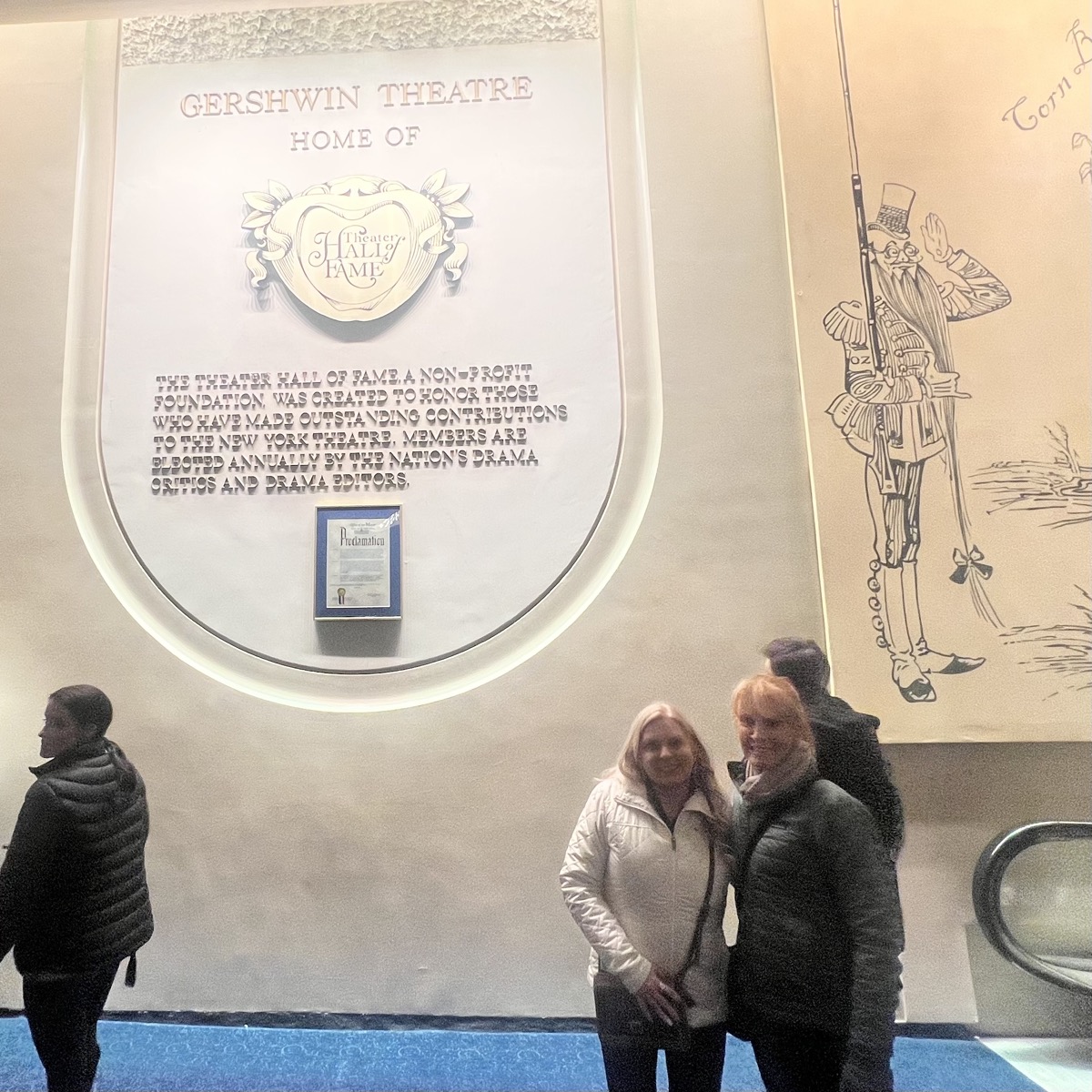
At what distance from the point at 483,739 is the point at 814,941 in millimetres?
1249

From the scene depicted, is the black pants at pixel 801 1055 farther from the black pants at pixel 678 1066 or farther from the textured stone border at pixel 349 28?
the textured stone border at pixel 349 28

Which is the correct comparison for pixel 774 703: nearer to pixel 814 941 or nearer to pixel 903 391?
pixel 814 941

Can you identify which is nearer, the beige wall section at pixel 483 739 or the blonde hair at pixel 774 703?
the blonde hair at pixel 774 703

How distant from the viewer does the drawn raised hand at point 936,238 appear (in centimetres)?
298

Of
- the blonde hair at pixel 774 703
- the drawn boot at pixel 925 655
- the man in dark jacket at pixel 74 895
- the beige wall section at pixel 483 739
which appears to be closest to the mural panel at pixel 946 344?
the drawn boot at pixel 925 655

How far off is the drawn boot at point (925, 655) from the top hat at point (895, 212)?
123 cm

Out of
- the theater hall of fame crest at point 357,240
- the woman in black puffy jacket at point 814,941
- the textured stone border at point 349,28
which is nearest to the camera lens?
the woman in black puffy jacket at point 814,941

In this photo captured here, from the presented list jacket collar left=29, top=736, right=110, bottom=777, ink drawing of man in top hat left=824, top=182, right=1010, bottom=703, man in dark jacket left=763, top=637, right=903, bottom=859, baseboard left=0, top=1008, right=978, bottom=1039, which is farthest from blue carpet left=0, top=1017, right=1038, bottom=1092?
ink drawing of man in top hat left=824, top=182, right=1010, bottom=703

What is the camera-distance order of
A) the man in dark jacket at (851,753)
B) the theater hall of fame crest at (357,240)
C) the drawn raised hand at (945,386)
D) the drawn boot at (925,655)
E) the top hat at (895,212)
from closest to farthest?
the man in dark jacket at (851,753)
the drawn boot at (925,655)
the drawn raised hand at (945,386)
the top hat at (895,212)
the theater hall of fame crest at (357,240)

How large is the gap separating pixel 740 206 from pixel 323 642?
212 cm

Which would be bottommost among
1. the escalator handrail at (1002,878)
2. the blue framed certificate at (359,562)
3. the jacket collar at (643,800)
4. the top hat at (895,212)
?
the escalator handrail at (1002,878)

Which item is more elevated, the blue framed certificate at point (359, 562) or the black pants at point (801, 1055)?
the blue framed certificate at point (359, 562)

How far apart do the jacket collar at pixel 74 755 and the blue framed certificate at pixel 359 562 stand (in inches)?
29.4

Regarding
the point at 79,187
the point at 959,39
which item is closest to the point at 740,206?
the point at 959,39
